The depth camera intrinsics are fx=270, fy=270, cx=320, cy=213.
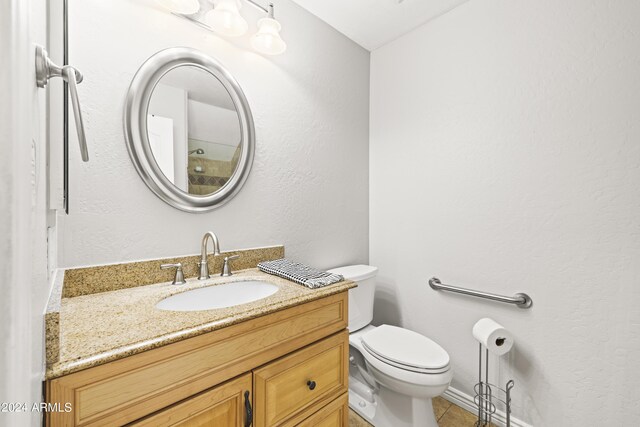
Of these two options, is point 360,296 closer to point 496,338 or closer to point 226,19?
point 496,338

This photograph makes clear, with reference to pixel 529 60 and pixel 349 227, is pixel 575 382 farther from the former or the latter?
pixel 529 60

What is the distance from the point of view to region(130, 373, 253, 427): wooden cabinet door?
2.25ft

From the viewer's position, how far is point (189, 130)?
4.07 feet

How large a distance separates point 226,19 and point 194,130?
52 cm

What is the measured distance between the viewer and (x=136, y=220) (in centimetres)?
110

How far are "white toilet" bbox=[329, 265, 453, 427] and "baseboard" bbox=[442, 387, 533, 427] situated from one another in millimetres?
317

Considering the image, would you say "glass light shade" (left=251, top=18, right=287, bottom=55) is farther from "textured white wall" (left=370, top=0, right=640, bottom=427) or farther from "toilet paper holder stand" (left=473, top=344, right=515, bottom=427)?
"toilet paper holder stand" (left=473, top=344, right=515, bottom=427)

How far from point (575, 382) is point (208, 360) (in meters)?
1.63

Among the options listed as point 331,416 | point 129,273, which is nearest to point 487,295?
point 331,416

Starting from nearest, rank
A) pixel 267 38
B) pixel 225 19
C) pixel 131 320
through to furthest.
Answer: pixel 131 320 < pixel 225 19 < pixel 267 38

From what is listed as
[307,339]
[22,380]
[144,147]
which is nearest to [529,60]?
[307,339]

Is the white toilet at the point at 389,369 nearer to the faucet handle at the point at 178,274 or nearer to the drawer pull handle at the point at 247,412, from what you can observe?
the drawer pull handle at the point at 247,412

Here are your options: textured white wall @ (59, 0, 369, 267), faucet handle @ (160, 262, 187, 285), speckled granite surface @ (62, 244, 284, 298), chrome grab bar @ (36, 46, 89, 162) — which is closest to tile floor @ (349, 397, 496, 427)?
textured white wall @ (59, 0, 369, 267)

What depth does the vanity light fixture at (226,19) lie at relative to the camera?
1129 mm
